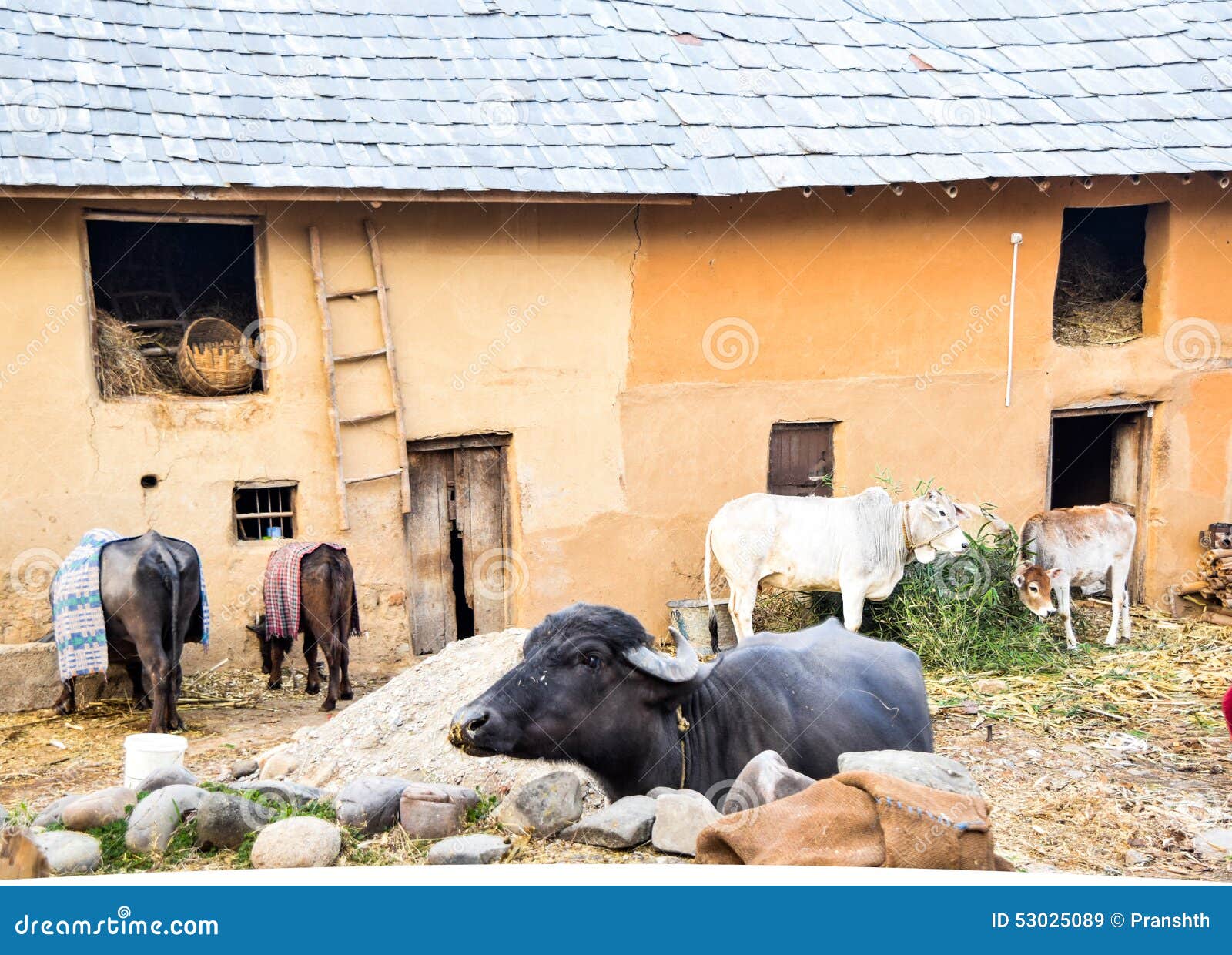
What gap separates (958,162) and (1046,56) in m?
3.02

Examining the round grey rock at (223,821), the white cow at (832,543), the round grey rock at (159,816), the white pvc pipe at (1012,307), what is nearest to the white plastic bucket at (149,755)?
the round grey rock at (159,816)

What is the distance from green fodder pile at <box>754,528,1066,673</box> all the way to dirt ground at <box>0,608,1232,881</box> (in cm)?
24

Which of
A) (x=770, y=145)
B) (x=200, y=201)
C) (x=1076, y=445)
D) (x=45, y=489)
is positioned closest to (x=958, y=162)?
(x=770, y=145)

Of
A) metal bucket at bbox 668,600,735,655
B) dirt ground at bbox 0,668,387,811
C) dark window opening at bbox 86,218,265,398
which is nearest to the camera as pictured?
dirt ground at bbox 0,668,387,811

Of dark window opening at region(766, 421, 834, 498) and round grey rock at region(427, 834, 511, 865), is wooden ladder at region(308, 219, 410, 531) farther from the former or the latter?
round grey rock at region(427, 834, 511, 865)

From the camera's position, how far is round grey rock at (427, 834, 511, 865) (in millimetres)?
5676

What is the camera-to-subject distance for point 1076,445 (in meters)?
16.0

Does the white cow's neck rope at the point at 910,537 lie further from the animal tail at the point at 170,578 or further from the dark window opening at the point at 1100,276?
the animal tail at the point at 170,578

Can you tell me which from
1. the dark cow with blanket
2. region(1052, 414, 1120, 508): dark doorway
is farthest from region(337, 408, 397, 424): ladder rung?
region(1052, 414, 1120, 508): dark doorway

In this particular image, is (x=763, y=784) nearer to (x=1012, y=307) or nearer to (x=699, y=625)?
(x=699, y=625)

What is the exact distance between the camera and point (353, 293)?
11773mm

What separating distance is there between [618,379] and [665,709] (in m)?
6.71

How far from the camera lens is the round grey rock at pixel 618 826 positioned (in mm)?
5844

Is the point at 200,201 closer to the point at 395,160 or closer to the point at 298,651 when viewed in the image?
the point at 395,160
